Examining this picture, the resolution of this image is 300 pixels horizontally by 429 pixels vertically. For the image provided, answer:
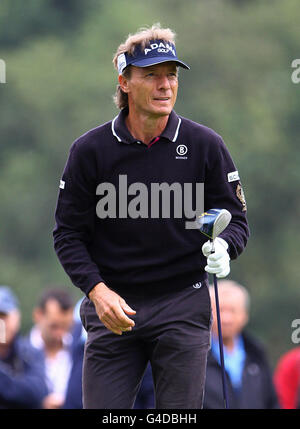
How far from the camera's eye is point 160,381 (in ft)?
21.9

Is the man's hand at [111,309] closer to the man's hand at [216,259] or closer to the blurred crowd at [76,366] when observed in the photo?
the man's hand at [216,259]

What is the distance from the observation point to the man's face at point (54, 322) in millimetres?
11211

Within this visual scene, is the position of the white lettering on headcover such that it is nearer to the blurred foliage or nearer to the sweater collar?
the sweater collar

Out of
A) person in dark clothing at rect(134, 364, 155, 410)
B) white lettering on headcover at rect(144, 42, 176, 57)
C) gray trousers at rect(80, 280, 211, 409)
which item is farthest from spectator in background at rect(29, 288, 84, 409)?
white lettering on headcover at rect(144, 42, 176, 57)

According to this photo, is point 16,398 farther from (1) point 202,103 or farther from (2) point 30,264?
(1) point 202,103

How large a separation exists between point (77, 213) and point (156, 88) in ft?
3.12

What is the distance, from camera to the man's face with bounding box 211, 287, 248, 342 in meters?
10.0

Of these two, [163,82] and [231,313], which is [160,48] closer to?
[163,82]

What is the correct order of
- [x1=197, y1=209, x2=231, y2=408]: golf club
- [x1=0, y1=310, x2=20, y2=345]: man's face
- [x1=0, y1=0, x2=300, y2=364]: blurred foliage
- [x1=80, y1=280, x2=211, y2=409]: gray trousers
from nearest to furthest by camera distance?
[x1=197, y1=209, x2=231, y2=408]: golf club → [x1=80, y1=280, x2=211, y2=409]: gray trousers → [x1=0, y1=310, x2=20, y2=345]: man's face → [x1=0, y1=0, x2=300, y2=364]: blurred foliage

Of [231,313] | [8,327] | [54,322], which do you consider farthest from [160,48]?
[54,322]

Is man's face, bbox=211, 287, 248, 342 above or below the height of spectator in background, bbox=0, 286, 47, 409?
above

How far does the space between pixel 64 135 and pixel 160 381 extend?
66.0ft

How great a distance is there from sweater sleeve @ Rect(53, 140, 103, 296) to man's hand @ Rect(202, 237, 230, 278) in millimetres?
720
